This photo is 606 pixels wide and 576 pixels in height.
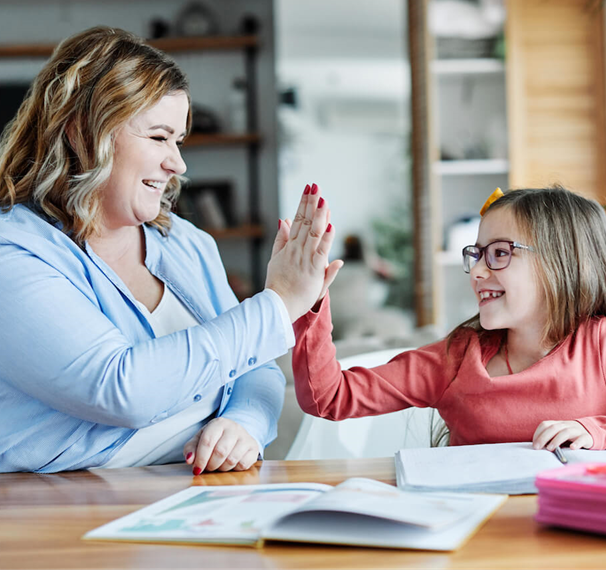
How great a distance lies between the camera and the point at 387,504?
77 cm

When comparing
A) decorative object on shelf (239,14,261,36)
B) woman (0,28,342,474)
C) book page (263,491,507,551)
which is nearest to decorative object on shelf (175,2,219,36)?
decorative object on shelf (239,14,261,36)

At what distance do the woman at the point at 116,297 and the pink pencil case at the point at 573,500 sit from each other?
486 millimetres

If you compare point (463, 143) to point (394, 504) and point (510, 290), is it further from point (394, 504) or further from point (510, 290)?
point (394, 504)

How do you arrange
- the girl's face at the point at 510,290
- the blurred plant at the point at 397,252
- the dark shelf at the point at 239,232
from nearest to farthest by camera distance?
the girl's face at the point at 510,290, the blurred plant at the point at 397,252, the dark shelf at the point at 239,232

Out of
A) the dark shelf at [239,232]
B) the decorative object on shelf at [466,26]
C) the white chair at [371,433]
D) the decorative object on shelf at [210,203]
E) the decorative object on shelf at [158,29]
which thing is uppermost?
the decorative object on shelf at [158,29]

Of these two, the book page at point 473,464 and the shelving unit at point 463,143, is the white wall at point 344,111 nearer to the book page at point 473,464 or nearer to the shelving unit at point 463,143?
the shelving unit at point 463,143

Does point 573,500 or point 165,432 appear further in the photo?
point 165,432

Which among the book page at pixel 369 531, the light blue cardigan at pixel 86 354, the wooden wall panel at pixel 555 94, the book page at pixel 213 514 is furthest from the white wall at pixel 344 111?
the book page at pixel 369 531

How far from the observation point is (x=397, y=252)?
5.06 m

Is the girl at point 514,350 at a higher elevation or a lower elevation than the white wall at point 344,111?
lower

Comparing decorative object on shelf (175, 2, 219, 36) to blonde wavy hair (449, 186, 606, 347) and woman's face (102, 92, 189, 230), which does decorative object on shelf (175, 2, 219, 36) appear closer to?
woman's face (102, 92, 189, 230)

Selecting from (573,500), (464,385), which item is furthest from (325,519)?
(464,385)

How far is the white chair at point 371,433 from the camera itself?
150 cm

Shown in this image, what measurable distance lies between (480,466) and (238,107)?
4580 mm
